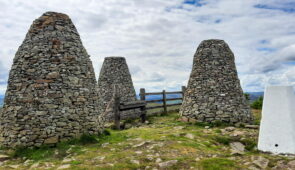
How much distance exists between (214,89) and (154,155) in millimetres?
7372

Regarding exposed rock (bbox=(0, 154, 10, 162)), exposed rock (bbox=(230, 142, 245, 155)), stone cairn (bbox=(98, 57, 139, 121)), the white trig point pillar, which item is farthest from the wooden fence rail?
the white trig point pillar

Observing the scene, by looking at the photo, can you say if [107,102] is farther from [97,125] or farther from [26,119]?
[26,119]

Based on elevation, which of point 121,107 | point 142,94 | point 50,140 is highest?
point 142,94

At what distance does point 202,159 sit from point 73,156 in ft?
13.1

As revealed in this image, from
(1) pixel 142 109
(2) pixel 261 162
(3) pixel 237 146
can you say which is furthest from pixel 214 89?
(2) pixel 261 162

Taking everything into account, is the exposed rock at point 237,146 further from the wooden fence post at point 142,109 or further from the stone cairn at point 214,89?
the wooden fence post at point 142,109

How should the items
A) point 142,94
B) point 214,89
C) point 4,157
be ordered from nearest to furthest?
point 4,157 → point 214,89 → point 142,94

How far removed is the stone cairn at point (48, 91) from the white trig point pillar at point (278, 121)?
20.7ft

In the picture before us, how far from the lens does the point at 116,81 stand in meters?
17.6

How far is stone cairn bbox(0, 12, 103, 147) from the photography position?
8211 millimetres

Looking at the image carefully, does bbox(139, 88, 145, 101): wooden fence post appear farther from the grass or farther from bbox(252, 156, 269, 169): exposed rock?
bbox(252, 156, 269, 169): exposed rock

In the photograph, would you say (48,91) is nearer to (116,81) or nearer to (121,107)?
(121,107)

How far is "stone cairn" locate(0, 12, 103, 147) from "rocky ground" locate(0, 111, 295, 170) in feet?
1.82

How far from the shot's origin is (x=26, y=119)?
26.9 ft
